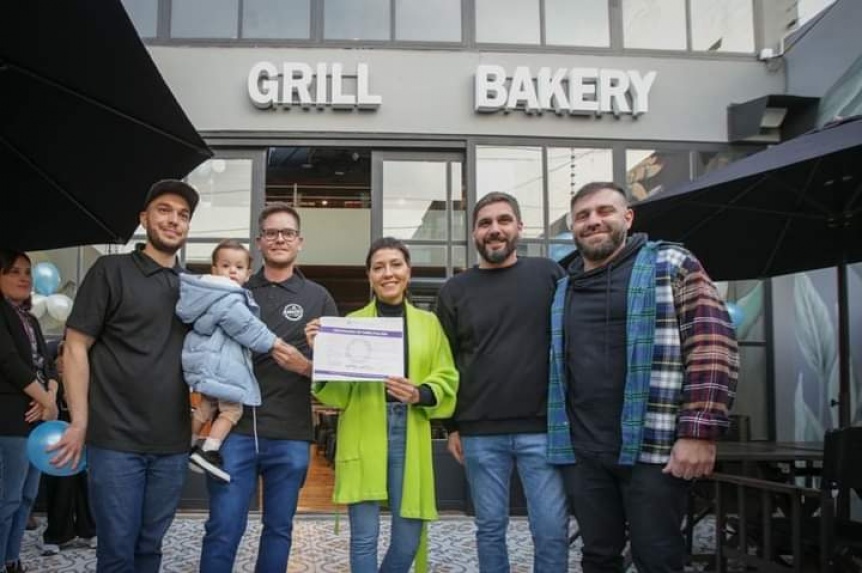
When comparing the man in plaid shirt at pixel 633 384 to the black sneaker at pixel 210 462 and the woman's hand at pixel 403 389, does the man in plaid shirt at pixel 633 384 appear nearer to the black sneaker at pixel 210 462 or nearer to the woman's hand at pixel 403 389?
the woman's hand at pixel 403 389

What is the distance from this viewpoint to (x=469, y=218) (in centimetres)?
602

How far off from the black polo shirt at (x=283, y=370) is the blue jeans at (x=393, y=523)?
353 mm

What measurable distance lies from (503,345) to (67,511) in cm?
340

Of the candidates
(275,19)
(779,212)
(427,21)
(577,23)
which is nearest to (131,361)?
(779,212)

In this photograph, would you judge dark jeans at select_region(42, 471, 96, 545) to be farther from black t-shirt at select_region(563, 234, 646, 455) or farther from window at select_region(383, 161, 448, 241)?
black t-shirt at select_region(563, 234, 646, 455)

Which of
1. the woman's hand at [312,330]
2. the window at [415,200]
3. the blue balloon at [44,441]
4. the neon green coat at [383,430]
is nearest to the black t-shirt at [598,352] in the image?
the neon green coat at [383,430]

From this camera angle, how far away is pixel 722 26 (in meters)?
6.33

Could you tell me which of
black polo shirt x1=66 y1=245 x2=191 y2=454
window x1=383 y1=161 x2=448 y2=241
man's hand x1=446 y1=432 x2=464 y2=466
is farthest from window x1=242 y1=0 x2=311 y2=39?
man's hand x1=446 y1=432 x2=464 y2=466

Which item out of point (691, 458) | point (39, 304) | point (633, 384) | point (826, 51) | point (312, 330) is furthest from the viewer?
point (826, 51)

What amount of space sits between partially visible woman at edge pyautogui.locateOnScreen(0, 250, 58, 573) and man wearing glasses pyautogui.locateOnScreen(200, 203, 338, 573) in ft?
4.94

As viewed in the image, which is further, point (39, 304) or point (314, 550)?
point (39, 304)

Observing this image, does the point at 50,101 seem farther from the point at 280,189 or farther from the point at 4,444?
the point at 280,189

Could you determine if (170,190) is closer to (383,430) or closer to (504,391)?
(383,430)

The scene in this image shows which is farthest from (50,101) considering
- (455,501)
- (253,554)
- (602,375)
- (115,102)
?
(455,501)
